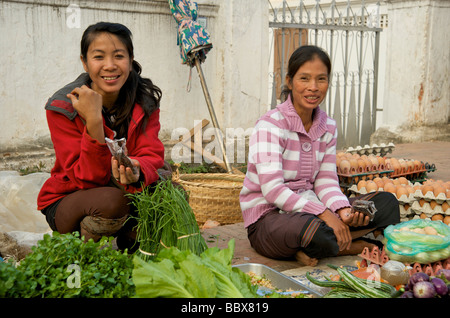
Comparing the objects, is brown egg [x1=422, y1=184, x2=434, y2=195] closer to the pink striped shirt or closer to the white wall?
the pink striped shirt

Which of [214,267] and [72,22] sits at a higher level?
[72,22]

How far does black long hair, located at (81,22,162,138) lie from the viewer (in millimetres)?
2900

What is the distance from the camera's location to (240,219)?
4.57 metres

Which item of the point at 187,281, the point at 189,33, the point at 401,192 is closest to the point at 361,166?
the point at 401,192

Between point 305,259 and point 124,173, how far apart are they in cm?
129

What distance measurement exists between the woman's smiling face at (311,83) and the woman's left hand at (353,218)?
70cm

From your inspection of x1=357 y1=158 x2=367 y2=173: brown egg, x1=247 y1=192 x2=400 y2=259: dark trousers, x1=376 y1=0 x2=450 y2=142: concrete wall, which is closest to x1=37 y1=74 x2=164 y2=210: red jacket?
x1=247 y1=192 x2=400 y2=259: dark trousers

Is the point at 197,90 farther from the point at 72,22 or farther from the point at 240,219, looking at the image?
the point at 240,219

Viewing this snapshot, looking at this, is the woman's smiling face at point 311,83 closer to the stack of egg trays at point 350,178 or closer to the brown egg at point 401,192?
the brown egg at point 401,192

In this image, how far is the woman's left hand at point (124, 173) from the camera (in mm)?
2643

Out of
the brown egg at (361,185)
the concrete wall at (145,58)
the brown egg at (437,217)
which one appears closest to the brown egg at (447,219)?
the brown egg at (437,217)

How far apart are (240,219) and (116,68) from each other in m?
2.10
